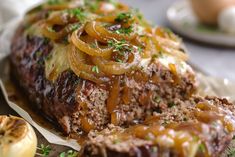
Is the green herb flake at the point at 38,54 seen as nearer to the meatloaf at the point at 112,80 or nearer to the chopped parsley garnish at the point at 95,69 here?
the meatloaf at the point at 112,80

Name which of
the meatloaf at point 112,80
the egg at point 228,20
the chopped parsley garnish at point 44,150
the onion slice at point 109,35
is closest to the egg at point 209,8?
the egg at point 228,20

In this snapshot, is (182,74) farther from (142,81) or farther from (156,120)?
(156,120)

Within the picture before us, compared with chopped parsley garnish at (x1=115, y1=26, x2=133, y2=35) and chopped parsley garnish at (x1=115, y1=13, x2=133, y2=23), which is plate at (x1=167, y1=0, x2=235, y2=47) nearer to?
chopped parsley garnish at (x1=115, y1=13, x2=133, y2=23)

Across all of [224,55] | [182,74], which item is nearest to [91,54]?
[182,74]

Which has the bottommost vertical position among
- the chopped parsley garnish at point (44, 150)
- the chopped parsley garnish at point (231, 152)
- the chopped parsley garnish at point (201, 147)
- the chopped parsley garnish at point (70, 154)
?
the chopped parsley garnish at point (44, 150)

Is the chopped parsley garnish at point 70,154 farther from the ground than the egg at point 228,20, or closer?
closer
